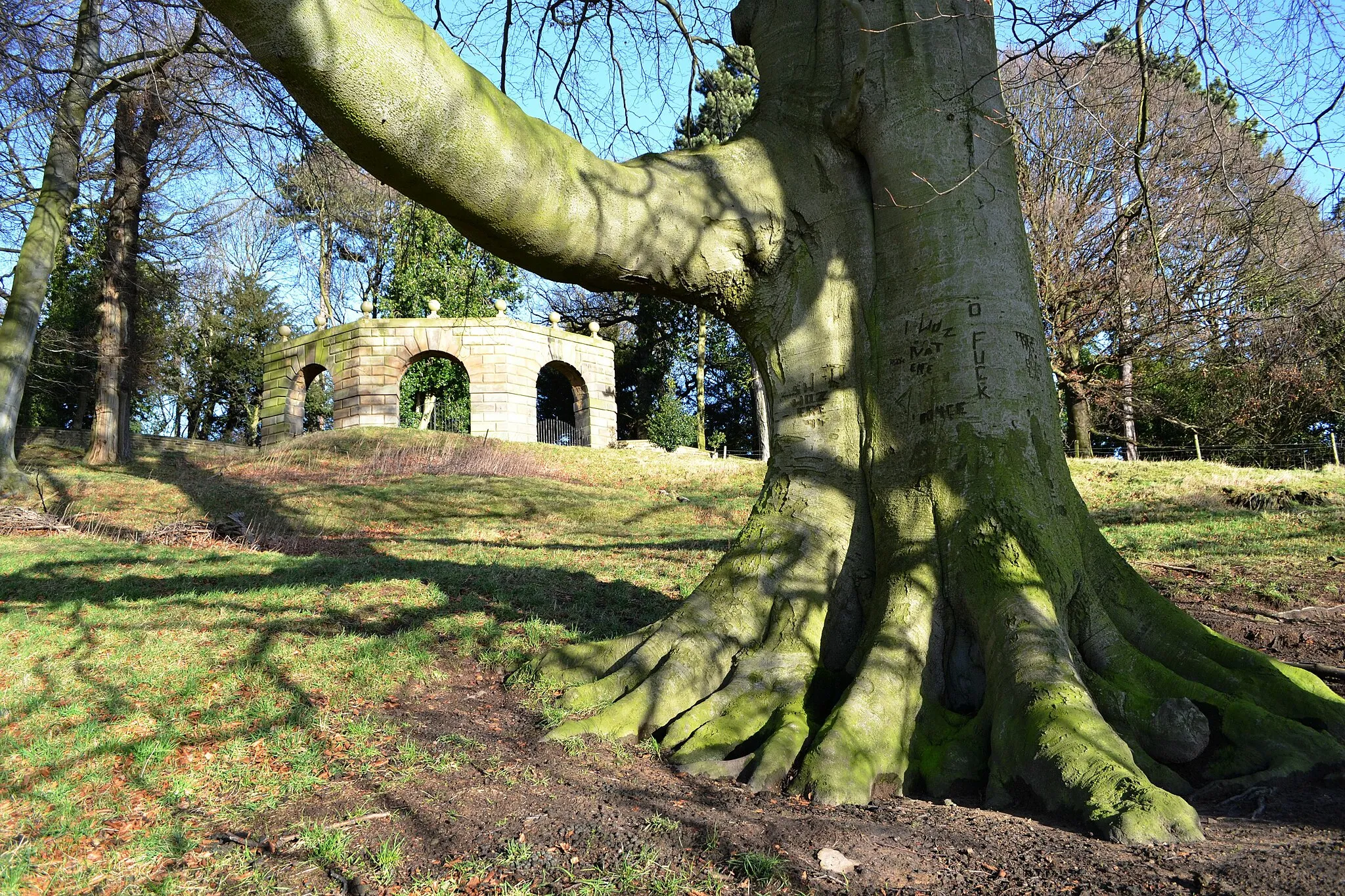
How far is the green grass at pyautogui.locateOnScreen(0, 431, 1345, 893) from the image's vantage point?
9.34 feet

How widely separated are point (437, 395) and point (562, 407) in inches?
275

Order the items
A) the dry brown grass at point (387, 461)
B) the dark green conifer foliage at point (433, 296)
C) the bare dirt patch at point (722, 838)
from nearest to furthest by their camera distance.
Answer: the bare dirt patch at point (722, 838), the dry brown grass at point (387, 461), the dark green conifer foliage at point (433, 296)

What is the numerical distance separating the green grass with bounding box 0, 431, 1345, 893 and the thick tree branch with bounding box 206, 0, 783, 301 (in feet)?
8.01

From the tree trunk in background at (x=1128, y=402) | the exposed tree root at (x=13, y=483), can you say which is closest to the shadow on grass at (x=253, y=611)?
the exposed tree root at (x=13, y=483)

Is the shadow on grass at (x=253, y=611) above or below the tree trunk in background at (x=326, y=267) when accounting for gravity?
below

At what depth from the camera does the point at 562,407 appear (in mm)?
36438

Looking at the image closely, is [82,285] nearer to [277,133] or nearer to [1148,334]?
[277,133]

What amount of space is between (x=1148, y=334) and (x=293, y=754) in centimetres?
2111

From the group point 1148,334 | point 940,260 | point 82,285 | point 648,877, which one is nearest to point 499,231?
point 940,260

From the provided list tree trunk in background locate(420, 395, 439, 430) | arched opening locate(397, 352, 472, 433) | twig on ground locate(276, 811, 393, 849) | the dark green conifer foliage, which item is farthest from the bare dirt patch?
tree trunk in background locate(420, 395, 439, 430)

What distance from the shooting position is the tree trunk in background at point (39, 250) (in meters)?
13.3

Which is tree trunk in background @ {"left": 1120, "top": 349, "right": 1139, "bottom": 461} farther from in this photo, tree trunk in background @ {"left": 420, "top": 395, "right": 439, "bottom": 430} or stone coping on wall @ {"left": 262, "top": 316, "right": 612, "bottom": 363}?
tree trunk in background @ {"left": 420, "top": 395, "right": 439, "bottom": 430}

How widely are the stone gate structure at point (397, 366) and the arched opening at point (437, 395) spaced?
4.63m

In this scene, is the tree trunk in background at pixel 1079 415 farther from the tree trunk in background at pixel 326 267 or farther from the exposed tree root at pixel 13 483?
the tree trunk in background at pixel 326 267
